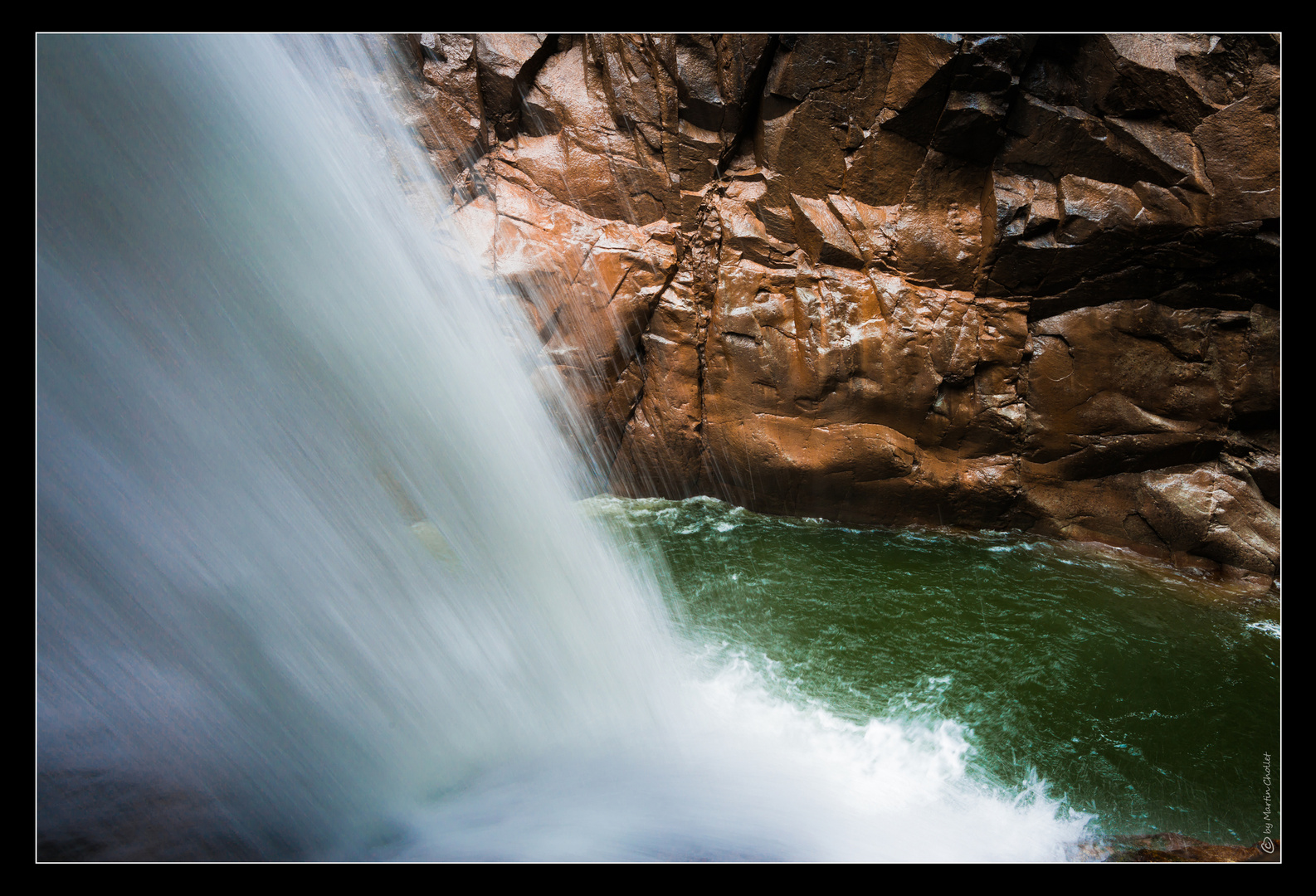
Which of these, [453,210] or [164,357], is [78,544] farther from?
[453,210]

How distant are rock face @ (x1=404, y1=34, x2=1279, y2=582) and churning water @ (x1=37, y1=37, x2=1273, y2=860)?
10.2 ft

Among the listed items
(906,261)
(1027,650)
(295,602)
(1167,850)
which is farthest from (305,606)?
(906,261)

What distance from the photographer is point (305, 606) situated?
2559 mm

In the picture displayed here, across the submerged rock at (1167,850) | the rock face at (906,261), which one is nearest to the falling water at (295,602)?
the submerged rock at (1167,850)

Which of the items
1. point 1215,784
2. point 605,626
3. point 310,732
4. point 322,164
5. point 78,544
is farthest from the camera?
point 605,626

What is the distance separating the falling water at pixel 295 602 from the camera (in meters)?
2.24

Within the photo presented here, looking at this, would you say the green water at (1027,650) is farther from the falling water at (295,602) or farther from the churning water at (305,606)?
the falling water at (295,602)

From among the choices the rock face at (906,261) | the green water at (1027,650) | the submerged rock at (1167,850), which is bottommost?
the submerged rock at (1167,850)

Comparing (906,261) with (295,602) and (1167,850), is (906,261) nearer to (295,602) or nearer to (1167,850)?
(1167,850)

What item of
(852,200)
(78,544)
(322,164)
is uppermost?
(852,200)

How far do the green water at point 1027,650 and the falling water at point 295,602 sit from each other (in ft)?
1.08

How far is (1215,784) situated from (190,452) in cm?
526

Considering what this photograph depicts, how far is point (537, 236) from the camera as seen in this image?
6344 millimetres

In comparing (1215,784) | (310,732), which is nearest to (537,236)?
(310,732)
